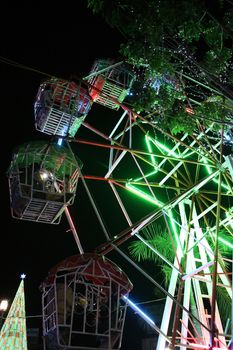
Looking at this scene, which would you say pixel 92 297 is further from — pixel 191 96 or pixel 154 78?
pixel 191 96

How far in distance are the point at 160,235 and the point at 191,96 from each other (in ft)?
22.1

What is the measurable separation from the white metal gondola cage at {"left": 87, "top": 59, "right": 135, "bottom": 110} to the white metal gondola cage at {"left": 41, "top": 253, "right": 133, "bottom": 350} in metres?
4.23

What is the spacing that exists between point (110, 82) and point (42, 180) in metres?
3.19

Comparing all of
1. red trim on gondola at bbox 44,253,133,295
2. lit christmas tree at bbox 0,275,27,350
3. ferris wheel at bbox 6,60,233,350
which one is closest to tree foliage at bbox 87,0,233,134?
ferris wheel at bbox 6,60,233,350

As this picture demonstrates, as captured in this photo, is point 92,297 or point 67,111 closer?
point 92,297

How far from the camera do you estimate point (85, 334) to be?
244 inches

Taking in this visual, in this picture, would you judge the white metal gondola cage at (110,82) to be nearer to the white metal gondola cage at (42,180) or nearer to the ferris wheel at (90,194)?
the ferris wheel at (90,194)

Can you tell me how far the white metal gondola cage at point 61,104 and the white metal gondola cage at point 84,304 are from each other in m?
3.07

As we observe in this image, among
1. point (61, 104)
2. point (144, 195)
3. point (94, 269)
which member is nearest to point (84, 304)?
point (94, 269)

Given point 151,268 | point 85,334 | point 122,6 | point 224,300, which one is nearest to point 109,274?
point 85,334

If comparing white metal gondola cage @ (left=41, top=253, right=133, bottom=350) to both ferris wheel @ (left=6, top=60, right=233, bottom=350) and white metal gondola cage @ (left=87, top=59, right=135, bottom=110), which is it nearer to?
ferris wheel @ (left=6, top=60, right=233, bottom=350)

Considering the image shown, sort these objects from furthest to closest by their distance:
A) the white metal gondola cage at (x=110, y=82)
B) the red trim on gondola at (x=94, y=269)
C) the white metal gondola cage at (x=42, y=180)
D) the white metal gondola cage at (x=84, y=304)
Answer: the white metal gondola cage at (x=110, y=82)
the white metal gondola cage at (x=42, y=180)
the red trim on gondola at (x=94, y=269)
the white metal gondola cage at (x=84, y=304)

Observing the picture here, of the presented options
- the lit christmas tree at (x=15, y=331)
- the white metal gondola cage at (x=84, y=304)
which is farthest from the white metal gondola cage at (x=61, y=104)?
the lit christmas tree at (x=15, y=331)

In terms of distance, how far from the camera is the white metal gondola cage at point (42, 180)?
7.84 meters
